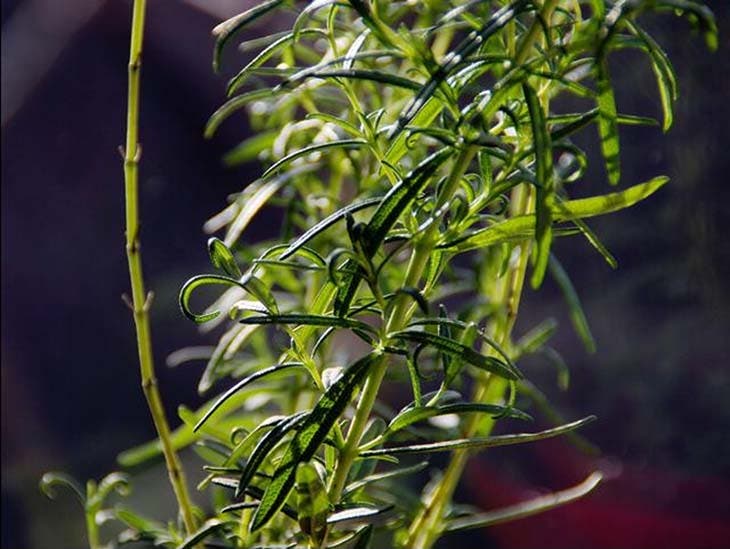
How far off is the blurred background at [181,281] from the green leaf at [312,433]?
2.53 ft

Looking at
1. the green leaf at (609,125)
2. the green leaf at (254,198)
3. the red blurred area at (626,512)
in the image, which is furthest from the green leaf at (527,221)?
the red blurred area at (626,512)

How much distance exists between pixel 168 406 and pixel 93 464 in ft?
0.46

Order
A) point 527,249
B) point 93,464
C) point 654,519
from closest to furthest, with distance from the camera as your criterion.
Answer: point 527,249 → point 654,519 → point 93,464

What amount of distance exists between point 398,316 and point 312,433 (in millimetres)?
45

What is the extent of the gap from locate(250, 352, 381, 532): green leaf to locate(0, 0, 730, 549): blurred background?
0.77m

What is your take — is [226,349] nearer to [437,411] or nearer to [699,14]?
[437,411]

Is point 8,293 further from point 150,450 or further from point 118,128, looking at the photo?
point 150,450

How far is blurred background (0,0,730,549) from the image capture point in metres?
1.07

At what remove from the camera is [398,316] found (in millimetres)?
294

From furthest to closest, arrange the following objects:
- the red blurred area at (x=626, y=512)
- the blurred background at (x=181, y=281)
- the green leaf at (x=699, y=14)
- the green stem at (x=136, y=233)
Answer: the blurred background at (x=181, y=281), the red blurred area at (x=626, y=512), the green stem at (x=136, y=233), the green leaf at (x=699, y=14)

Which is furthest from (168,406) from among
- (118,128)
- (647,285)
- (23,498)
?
(647,285)

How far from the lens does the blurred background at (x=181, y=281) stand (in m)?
1.07

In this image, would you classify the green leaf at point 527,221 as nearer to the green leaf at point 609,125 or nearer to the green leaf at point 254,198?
the green leaf at point 609,125

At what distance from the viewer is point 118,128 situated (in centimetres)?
130
